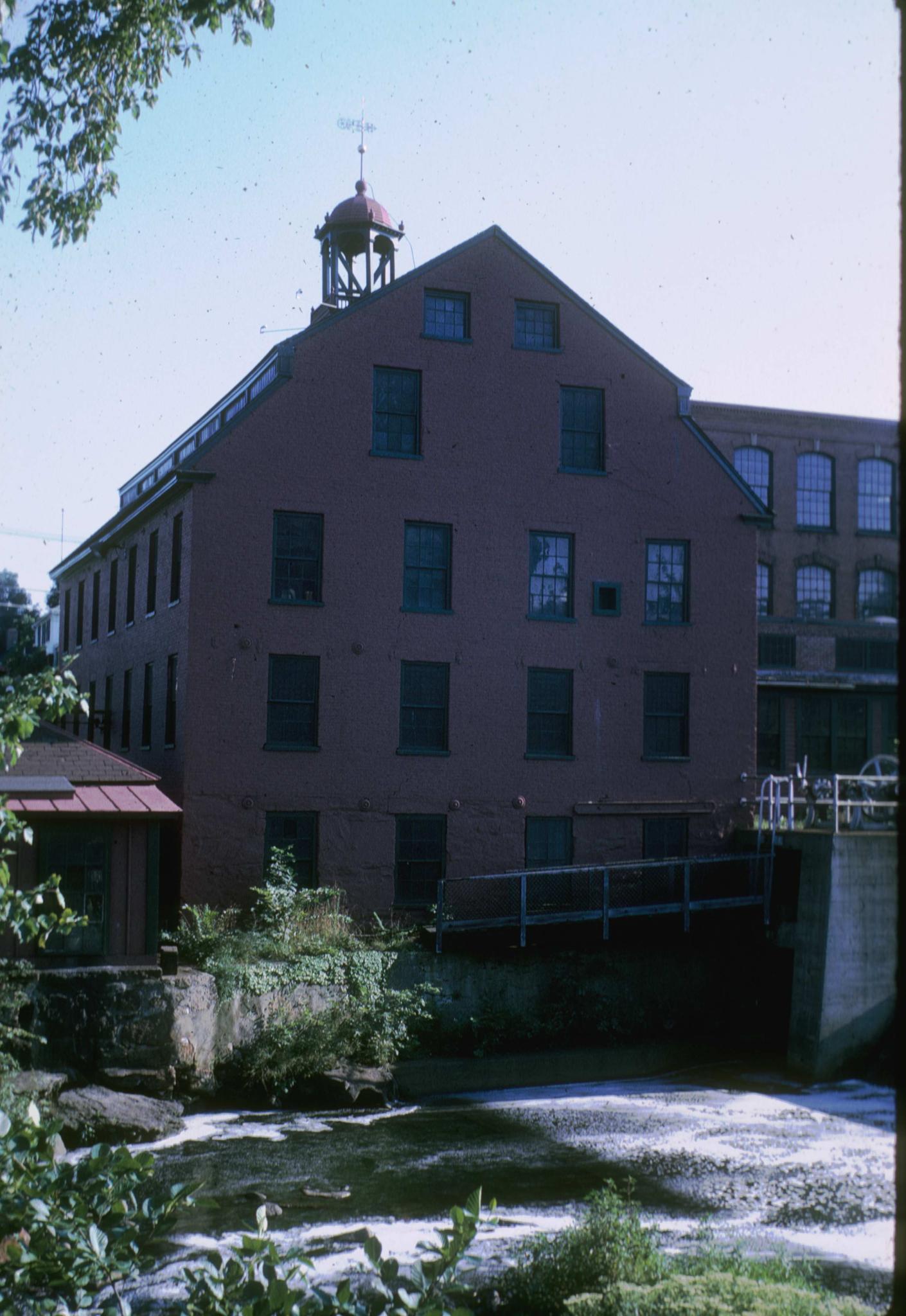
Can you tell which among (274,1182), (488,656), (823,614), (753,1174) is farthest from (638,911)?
(823,614)

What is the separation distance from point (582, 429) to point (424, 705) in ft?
23.8

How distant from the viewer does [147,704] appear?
3048cm

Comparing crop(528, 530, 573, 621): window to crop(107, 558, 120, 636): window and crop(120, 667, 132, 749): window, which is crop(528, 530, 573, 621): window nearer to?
crop(120, 667, 132, 749): window

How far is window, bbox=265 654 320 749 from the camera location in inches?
1061

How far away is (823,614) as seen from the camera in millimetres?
46969

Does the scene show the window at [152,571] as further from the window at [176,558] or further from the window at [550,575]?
the window at [550,575]

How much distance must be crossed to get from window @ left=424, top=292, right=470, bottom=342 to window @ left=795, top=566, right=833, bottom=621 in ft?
71.9

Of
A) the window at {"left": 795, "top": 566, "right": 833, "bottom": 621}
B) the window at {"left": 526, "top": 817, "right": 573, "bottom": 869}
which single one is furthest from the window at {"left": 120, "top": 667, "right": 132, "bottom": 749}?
the window at {"left": 795, "top": 566, "right": 833, "bottom": 621}

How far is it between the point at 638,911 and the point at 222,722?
909 centimetres

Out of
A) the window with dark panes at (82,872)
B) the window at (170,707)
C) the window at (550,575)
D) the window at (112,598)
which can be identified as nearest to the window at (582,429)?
the window at (550,575)

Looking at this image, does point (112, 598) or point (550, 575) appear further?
point (112, 598)

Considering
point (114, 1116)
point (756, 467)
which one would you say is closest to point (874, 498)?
point (756, 467)

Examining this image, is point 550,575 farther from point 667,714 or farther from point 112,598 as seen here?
point 112,598

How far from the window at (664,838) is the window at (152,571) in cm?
1239
